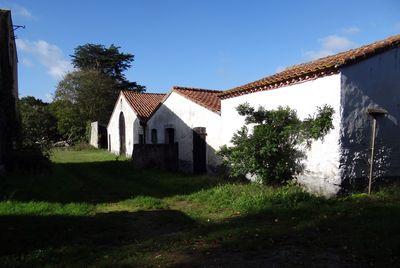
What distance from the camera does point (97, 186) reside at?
13.0 metres

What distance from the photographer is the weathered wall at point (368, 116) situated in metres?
9.16

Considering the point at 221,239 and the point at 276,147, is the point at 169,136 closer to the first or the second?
the point at 276,147

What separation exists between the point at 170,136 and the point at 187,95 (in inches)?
109

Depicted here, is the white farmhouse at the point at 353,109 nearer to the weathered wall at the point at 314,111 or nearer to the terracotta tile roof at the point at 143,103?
the weathered wall at the point at 314,111

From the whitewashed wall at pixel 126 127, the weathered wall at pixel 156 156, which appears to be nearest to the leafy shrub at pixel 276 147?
the weathered wall at pixel 156 156

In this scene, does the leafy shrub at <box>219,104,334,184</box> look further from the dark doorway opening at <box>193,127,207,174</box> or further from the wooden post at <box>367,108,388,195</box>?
the dark doorway opening at <box>193,127,207,174</box>

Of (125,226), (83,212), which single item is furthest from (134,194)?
(125,226)

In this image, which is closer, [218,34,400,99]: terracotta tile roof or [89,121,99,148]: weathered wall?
[218,34,400,99]: terracotta tile roof

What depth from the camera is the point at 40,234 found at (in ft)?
23.2

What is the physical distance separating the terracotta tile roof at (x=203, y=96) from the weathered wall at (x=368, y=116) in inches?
245

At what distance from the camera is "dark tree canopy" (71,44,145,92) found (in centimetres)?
5119

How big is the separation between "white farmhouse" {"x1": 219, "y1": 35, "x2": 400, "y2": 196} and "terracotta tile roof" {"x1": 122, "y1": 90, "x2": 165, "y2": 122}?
42.3ft

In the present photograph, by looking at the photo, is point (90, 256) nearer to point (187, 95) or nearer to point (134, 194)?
point (134, 194)

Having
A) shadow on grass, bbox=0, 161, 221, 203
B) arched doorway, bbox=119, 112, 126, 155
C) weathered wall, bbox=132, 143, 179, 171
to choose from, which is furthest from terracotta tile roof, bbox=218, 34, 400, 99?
arched doorway, bbox=119, 112, 126, 155
